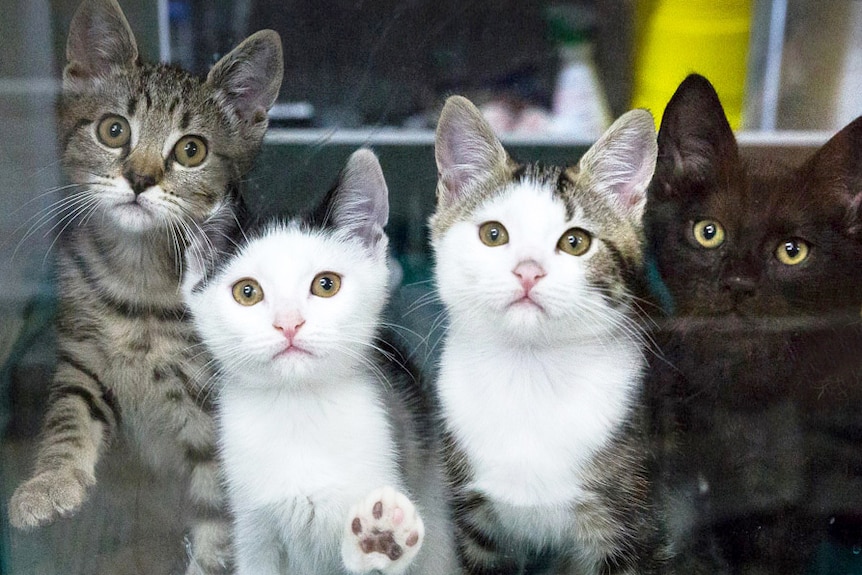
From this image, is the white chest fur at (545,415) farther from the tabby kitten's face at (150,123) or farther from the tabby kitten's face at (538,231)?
the tabby kitten's face at (150,123)

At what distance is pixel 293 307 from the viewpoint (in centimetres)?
103

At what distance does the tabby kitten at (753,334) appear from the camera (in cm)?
103

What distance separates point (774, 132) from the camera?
1.14 m

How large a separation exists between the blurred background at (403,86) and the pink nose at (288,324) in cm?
19

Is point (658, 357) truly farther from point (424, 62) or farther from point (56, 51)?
point (56, 51)

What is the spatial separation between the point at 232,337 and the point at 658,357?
53 cm

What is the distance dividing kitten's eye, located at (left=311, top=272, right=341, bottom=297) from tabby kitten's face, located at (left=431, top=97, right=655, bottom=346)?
0.13 metres

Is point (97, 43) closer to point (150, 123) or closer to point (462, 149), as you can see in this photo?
point (150, 123)

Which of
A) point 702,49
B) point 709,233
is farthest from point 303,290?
point 702,49

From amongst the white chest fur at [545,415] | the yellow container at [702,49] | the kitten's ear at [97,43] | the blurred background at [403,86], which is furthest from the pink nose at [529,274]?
the kitten's ear at [97,43]

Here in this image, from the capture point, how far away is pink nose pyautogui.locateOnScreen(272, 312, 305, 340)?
40.2 inches

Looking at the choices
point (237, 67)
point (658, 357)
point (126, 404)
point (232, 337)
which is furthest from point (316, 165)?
point (658, 357)

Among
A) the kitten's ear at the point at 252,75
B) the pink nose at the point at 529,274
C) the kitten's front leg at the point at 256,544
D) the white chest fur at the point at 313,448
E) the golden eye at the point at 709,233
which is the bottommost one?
the kitten's front leg at the point at 256,544

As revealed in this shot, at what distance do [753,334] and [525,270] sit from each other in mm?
306
